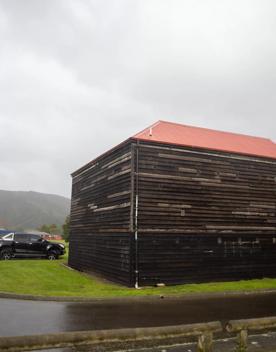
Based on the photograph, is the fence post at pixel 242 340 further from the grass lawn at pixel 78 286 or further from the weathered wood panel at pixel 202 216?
the weathered wood panel at pixel 202 216

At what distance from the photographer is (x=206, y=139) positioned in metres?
22.2

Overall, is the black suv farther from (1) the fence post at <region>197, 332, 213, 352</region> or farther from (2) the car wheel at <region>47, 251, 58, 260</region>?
(1) the fence post at <region>197, 332, 213, 352</region>

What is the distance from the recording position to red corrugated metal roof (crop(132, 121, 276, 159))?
1981 centimetres

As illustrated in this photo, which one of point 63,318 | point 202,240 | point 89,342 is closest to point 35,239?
point 202,240

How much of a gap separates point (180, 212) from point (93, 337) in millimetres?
13899

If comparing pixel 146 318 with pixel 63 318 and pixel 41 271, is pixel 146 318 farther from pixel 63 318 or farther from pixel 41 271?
pixel 41 271

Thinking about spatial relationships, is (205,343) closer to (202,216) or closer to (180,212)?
(180,212)

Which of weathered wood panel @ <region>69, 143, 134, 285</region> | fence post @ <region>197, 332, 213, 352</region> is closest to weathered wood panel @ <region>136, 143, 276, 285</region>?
weathered wood panel @ <region>69, 143, 134, 285</region>

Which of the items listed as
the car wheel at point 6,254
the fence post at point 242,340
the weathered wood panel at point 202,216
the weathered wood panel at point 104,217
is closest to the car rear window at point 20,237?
the car wheel at point 6,254

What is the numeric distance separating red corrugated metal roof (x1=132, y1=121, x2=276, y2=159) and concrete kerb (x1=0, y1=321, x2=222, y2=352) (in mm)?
13596

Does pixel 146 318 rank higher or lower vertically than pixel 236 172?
lower

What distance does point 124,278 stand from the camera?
17359 millimetres

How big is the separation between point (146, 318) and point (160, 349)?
344cm

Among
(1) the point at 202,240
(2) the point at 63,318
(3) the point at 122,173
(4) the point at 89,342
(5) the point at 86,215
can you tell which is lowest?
(2) the point at 63,318
